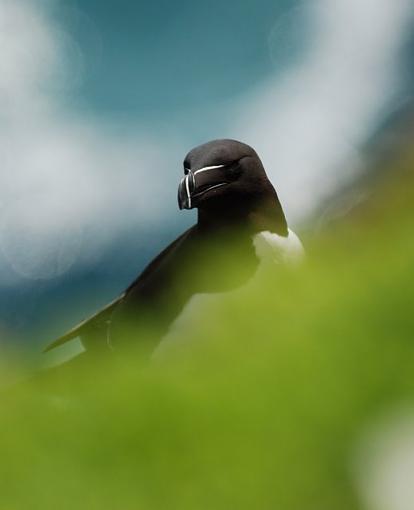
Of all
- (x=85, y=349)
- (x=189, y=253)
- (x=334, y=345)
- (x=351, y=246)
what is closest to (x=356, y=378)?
(x=334, y=345)

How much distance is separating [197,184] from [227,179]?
107 millimetres

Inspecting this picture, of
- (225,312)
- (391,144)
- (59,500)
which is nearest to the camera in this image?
(59,500)

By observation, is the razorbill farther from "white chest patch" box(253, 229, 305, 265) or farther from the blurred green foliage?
the blurred green foliage

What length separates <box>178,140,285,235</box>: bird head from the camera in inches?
75.0

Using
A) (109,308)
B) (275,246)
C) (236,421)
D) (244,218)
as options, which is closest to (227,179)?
(244,218)

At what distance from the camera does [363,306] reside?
191 millimetres

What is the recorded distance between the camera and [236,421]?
6.3 inches

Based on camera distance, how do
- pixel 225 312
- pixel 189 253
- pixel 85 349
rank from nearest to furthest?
1. pixel 225 312
2. pixel 85 349
3. pixel 189 253

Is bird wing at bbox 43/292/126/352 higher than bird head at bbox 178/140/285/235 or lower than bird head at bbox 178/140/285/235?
lower

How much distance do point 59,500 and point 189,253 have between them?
1579 mm

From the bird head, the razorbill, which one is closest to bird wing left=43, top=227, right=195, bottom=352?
the razorbill

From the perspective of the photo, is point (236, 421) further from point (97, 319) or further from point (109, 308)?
point (109, 308)

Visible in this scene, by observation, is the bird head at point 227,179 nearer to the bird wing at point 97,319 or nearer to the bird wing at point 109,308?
the bird wing at point 109,308

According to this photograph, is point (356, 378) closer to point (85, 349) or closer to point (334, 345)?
point (334, 345)
